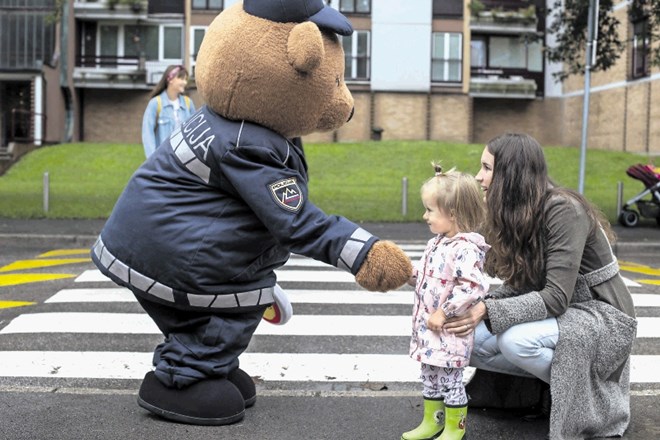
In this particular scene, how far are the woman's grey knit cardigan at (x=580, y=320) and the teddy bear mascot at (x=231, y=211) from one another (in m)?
0.61

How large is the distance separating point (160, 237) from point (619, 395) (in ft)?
7.06

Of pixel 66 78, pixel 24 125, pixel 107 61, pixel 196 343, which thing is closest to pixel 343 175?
pixel 24 125

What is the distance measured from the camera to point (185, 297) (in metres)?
4.24

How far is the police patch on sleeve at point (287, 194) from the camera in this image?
3.97m

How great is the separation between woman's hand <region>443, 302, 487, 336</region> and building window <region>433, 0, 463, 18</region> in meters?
39.6

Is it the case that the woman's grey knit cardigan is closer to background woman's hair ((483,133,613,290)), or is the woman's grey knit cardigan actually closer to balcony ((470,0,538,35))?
background woman's hair ((483,133,613,290))

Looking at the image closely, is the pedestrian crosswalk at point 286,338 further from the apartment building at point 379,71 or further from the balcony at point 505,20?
the balcony at point 505,20

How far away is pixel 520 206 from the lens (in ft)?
13.6

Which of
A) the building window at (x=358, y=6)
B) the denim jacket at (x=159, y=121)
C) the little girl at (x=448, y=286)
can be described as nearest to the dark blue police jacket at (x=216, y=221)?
the little girl at (x=448, y=286)

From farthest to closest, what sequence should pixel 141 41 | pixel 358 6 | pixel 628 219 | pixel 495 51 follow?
pixel 495 51 < pixel 141 41 < pixel 358 6 < pixel 628 219

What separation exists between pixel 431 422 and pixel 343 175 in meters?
23.6

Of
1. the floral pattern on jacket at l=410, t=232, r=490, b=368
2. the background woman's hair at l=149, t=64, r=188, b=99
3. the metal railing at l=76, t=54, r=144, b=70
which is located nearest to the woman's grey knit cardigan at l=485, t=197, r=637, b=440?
the floral pattern on jacket at l=410, t=232, r=490, b=368

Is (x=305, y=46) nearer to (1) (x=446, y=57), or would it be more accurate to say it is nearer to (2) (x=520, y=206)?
(2) (x=520, y=206)

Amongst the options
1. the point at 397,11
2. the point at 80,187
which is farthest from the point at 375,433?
the point at 397,11
